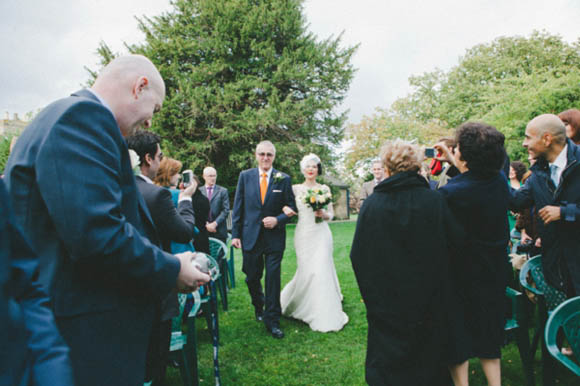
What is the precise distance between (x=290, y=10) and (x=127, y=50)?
38.8 feet

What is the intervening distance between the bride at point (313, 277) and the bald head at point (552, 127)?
10.0 feet

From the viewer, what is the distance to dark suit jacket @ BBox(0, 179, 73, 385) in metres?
0.78

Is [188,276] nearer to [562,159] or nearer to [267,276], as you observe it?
[562,159]

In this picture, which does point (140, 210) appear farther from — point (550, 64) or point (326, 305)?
point (550, 64)

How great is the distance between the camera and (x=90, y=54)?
77.0 feet

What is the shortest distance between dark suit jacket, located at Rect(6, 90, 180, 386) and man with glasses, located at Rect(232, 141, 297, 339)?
3.62 m

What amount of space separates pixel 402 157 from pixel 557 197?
66.5 inches

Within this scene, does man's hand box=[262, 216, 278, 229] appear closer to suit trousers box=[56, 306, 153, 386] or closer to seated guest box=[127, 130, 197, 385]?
seated guest box=[127, 130, 197, 385]

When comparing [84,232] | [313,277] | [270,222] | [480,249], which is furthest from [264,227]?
[84,232]

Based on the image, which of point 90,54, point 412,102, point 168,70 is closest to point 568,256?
point 168,70

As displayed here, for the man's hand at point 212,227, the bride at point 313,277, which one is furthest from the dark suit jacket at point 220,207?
the bride at point 313,277

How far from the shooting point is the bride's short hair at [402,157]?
254 centimetres

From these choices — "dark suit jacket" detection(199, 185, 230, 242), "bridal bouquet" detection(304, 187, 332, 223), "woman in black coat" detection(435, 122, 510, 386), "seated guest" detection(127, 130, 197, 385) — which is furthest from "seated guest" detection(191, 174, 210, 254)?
"woman in black coat" detection(435, 122, 510, 386)

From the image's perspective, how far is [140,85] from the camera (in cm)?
150
